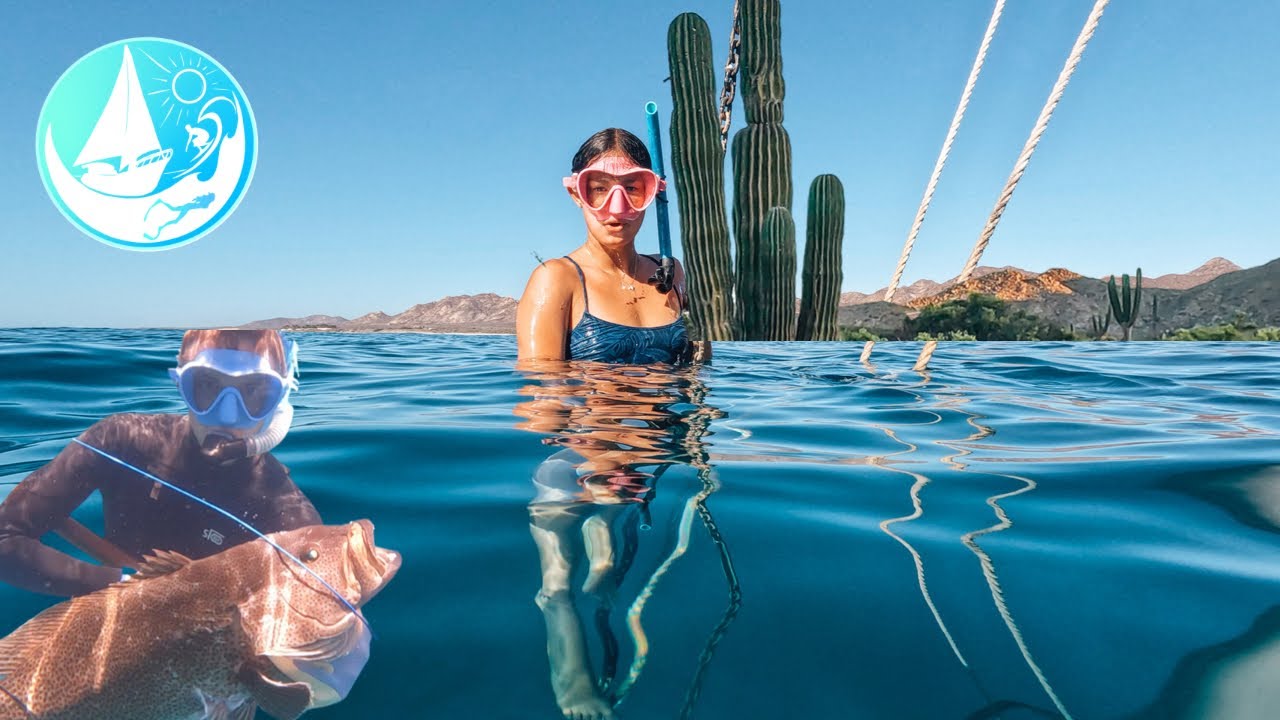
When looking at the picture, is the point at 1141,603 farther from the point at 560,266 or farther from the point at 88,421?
the point at 88,421

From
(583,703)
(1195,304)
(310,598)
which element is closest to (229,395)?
(310,598)

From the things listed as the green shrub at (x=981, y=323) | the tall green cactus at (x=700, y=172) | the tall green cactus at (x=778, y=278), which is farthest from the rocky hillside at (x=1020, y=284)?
the tall green cactus at (x=700, y=172)

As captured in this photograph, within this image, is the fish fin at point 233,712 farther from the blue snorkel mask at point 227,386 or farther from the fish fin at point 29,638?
the blue snorkel mask at point 227,386

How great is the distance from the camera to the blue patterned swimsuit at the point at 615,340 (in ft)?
11.3

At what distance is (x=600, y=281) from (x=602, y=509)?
2.11 m

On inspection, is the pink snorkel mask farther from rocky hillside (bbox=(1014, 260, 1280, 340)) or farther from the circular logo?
rocky hillside (bbox=(1014, 260, 1280, 340))

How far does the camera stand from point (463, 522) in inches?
65.3

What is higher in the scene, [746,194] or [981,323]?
[746,194]

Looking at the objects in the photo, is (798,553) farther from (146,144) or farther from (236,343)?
(146,144)

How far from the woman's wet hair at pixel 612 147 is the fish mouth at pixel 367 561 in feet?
8.91

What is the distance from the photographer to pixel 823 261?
12469 millimetres

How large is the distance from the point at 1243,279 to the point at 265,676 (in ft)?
78.7

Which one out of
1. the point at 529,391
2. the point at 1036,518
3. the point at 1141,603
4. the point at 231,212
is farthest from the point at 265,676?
the point at 529,391

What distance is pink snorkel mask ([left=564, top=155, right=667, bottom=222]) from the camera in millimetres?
3420
